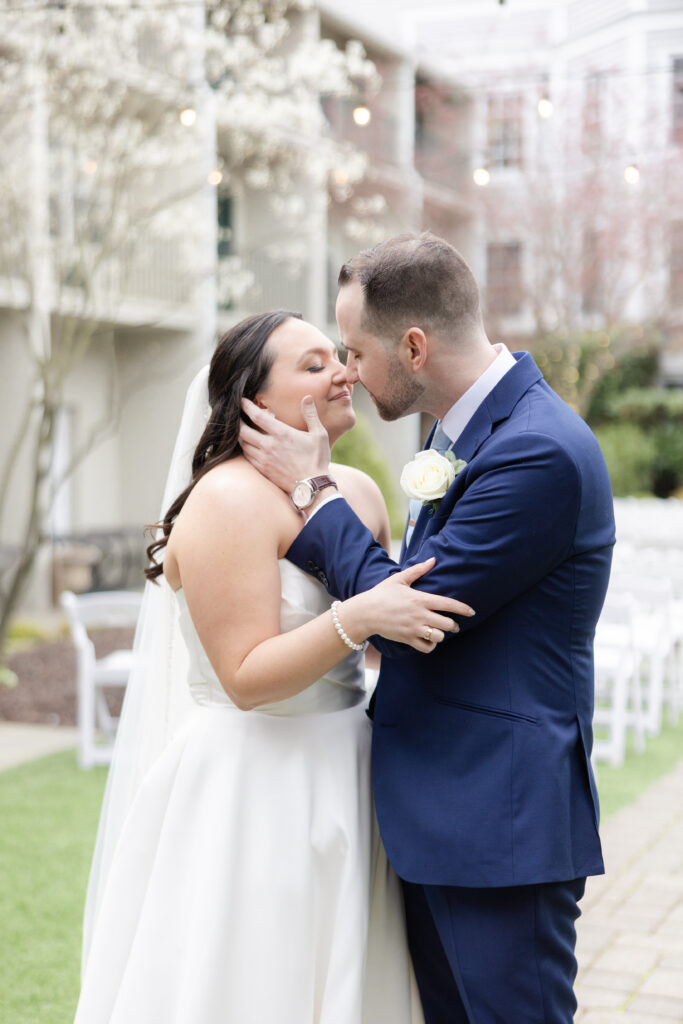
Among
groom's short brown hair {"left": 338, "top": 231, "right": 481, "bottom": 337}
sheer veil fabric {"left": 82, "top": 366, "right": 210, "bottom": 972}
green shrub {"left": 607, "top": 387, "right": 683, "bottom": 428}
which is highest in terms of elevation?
groom's short brown hair {"left": 338, "top": 231, "right": 481, "bottom": 337}

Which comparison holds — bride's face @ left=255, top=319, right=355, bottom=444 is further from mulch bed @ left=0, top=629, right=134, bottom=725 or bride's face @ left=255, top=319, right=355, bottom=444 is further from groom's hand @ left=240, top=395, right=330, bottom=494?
mulch bed @ left=0, top=629, right=134, bottom=725

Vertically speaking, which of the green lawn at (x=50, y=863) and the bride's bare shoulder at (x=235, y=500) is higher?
the bride's bare shoulder at (x=235, y=500)

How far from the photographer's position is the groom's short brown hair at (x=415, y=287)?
2383 millimetres

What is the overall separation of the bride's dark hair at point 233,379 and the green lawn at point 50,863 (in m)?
2.28

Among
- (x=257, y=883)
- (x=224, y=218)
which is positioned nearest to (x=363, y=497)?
(x=257, y=883)

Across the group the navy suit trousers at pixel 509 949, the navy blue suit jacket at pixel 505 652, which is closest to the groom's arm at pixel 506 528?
the navy blue suit jacket at pixel 505 652

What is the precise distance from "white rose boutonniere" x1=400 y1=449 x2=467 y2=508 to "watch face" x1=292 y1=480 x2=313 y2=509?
0.20 meters

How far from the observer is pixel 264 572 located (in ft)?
8.05

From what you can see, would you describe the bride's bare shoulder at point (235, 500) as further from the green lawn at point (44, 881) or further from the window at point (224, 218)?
the window at point (224, 218)

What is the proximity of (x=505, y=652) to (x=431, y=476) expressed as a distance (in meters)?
0.39

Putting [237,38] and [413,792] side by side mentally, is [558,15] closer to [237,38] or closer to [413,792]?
[237,38]

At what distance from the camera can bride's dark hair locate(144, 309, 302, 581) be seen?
2.68 meters

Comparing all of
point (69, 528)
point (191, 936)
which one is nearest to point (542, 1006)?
point (191, 936)

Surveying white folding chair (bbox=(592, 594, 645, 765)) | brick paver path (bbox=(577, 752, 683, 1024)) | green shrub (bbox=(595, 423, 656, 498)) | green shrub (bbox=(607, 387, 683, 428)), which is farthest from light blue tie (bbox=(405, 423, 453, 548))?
green shrub (bbox=(607, 387, 683, 428))
